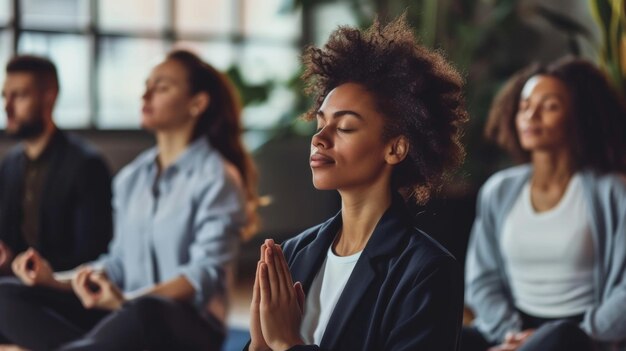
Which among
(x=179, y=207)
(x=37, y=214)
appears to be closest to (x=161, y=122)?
(x=179, y=207)

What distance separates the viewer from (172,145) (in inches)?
88.5

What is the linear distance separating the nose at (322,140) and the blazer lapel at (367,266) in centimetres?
9

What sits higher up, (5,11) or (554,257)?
(5,11)

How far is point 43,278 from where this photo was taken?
6.42ft

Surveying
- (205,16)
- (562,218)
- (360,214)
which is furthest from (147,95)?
(205,16)

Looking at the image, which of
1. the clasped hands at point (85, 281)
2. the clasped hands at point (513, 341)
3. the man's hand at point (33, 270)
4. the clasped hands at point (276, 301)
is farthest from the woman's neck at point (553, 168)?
the clasped hands at point (276, 301)

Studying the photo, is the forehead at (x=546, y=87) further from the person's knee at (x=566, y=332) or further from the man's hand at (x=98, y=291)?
the man's hand at (x=98, y=291)

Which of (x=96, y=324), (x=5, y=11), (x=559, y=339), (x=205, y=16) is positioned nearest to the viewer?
(x=559, y=339)

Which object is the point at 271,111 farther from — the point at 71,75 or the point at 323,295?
the point at 323,295

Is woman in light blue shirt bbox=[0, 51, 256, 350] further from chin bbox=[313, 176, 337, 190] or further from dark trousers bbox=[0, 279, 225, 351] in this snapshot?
chin bbox=[313, 176, 337, 190]

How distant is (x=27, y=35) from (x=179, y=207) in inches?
95.0

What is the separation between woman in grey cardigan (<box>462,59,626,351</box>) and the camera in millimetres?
1983

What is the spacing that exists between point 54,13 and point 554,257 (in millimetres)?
3015

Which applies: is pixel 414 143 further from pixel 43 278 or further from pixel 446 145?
pixel 43 278
